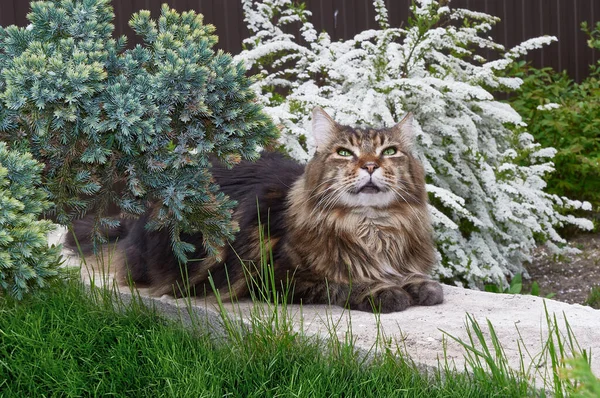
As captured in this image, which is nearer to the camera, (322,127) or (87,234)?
(322,127)

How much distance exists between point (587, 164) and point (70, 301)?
459 centimetres

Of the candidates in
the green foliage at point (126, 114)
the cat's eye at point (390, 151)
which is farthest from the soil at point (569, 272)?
the green foliage at point (126, 114)

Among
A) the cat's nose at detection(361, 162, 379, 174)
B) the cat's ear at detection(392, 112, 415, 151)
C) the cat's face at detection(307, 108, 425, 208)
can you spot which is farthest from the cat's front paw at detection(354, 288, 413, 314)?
the cat's ear at detection(392, 112, 415, 151)

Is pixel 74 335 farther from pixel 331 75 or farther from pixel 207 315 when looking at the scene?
pixel 331 75

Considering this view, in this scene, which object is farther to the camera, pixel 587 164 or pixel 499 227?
pixel 587 164

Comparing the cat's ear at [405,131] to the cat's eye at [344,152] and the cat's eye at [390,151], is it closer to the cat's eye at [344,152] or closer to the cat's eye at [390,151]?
the cat's eye at [390,151]

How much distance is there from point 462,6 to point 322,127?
5552 millimetres

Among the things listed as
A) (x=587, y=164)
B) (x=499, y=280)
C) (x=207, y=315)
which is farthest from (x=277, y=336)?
(x=587, y=164)

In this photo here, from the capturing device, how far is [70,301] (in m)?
3.54

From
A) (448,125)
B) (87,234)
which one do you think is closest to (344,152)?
(87,234)

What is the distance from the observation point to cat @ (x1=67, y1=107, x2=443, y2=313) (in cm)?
369

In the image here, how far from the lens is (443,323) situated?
343 centimetres

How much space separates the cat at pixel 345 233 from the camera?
12.1ft

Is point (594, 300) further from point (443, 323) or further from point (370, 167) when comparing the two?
point (370, 167)
